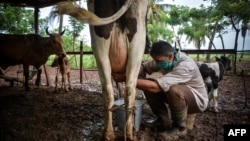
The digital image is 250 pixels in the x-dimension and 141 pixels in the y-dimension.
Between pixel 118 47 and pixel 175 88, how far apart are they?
36.5 inches

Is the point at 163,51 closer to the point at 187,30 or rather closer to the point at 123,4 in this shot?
the point at 123,4

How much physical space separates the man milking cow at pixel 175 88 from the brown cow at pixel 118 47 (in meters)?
0.27

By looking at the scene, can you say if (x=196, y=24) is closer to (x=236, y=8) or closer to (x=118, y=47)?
(x=236, y=8)

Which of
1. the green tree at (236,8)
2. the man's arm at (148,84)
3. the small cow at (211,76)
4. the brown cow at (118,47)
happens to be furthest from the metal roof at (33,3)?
the green tree at (236,8)

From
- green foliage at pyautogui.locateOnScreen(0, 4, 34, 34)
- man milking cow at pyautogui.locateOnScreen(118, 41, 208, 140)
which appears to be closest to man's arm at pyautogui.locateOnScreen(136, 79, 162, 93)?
man milking cow at pyautogui.locateOnScreen(118, 41, 208, 140)

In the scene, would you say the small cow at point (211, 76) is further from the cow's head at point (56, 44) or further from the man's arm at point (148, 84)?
the cow's head at point (56, 44)

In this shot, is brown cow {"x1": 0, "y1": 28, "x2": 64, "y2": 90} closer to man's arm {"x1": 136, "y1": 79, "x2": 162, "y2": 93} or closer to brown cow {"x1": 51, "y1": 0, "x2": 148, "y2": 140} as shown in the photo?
brown cow {"x1": 51, "y1": 0, "x2": 148, "y2": 140}

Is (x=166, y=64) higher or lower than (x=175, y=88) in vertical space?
higher

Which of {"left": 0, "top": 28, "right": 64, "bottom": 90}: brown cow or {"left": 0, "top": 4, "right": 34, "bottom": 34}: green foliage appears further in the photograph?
{"left": 0, "top": 4, "right": 34, "bottom": 34}: green foliage

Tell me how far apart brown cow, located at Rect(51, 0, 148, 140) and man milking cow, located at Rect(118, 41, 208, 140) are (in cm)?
27

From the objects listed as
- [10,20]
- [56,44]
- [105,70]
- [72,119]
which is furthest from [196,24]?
[105,70]

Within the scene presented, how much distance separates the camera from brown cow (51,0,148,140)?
2.98 meters

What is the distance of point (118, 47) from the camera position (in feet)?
10.0

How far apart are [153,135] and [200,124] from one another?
97 cm
